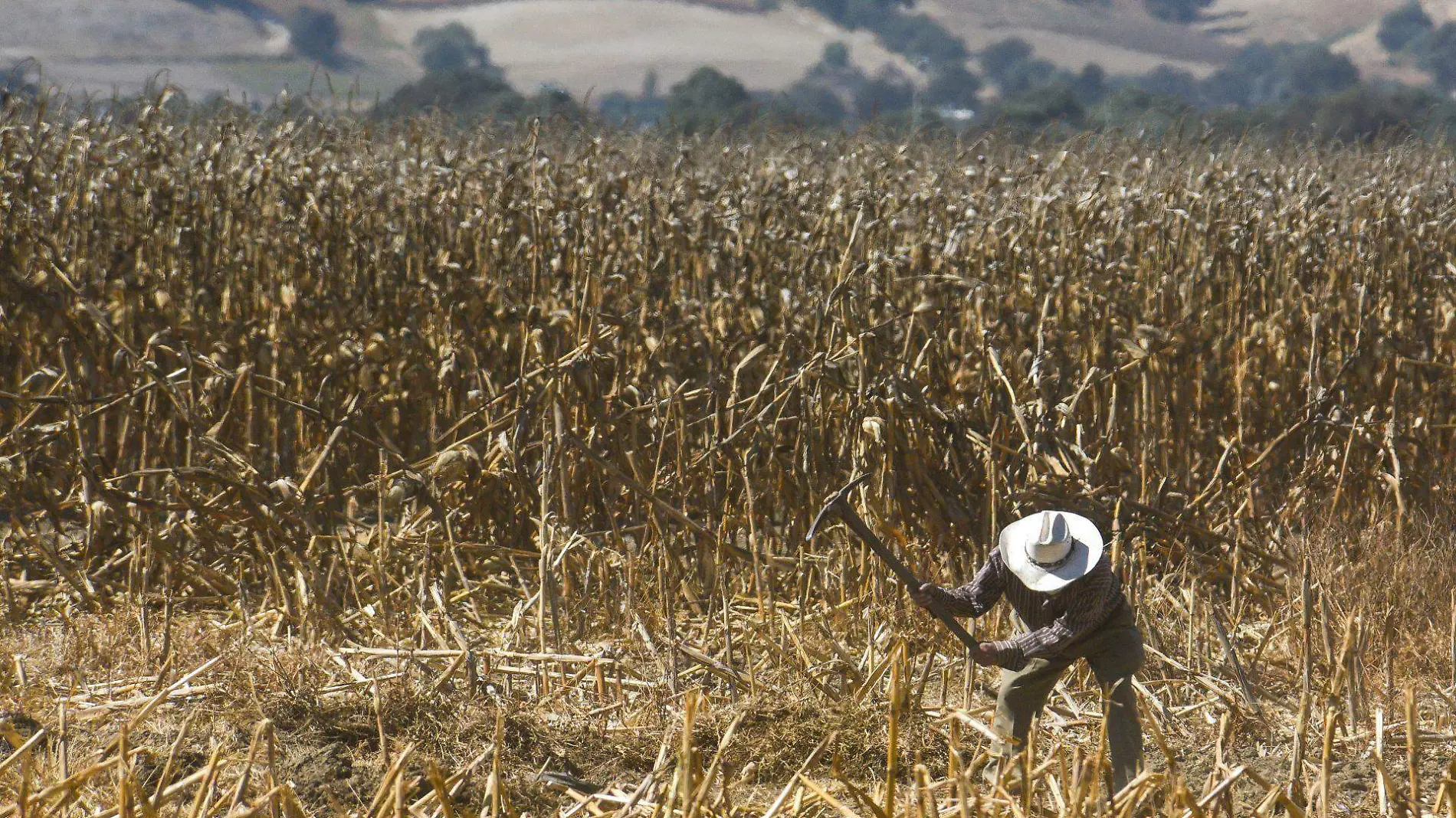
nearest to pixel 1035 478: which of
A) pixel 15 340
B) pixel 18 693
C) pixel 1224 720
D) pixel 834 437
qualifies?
pixel 834 437

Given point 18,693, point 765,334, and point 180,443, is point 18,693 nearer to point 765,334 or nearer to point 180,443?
point 180,443

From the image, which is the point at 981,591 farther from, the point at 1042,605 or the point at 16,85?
the point at 16,85

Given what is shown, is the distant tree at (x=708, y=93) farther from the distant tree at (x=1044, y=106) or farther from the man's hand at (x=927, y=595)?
the man's hand at (x=927, y=595)

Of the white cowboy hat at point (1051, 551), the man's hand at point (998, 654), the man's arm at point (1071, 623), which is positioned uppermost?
the white cowboy hat at point (1051, 551)

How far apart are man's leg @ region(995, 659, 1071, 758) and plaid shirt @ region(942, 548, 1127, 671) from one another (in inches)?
3.5

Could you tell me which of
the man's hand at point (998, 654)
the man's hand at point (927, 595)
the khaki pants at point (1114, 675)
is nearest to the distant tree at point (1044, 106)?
the khaki pants at point (1114, 675)

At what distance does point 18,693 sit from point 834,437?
2.72 metres

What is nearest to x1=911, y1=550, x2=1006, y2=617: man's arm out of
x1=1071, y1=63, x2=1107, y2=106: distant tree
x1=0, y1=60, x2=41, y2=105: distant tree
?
x1=0, y1=60, x2=41, y2=105: distant tree

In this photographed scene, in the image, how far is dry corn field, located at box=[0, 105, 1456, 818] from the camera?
3.55 meters

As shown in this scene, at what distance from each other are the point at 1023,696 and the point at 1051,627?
0.26 metres

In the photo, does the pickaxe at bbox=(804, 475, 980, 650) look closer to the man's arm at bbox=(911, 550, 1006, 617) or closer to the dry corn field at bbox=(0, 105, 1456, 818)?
the man's arm at bbox=(911, 550, 1006, 617)

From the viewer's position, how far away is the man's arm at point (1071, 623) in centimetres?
321

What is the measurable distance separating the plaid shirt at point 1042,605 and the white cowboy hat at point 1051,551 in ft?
0.21

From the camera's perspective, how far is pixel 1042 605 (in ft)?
11.0
